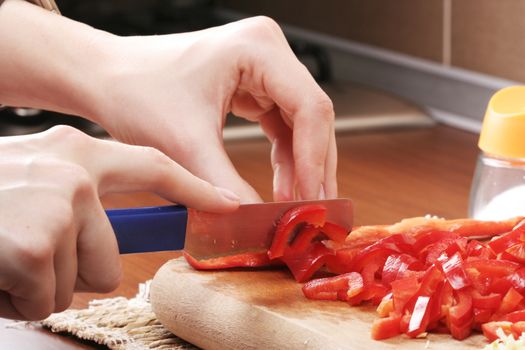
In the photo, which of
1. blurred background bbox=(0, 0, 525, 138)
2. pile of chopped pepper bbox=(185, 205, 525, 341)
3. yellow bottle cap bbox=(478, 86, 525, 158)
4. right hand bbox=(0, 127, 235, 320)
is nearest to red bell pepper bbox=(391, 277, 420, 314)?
pile of chopped pepper bbox=(185, 205, 525, 341)

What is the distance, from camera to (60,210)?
2.86 ft

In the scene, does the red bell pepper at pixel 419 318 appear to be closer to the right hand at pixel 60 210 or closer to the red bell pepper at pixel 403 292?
the red bell pepper at pixel 403 292

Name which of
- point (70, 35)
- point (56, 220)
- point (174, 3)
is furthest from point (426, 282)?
point (174, 3)

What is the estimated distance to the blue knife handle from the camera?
3.55 ft

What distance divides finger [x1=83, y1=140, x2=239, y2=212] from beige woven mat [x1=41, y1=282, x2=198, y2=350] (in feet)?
0.79

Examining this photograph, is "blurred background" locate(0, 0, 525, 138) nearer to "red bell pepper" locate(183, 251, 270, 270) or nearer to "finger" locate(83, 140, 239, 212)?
"red bell pepper" locate(183, 251, 270, 270)

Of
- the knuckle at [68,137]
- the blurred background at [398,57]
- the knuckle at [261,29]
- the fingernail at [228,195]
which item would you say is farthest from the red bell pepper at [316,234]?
the blurred background at [398,57]

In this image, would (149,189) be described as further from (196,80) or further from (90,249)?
(196,80)

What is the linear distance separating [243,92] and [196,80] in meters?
0.08

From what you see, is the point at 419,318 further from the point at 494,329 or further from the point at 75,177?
the point at 75,177

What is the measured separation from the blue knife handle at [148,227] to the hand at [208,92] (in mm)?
111

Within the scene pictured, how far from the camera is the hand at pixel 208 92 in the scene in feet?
4.05

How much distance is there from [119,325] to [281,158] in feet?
0.91

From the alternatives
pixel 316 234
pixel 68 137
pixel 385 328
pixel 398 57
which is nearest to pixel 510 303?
pixel 385 328
